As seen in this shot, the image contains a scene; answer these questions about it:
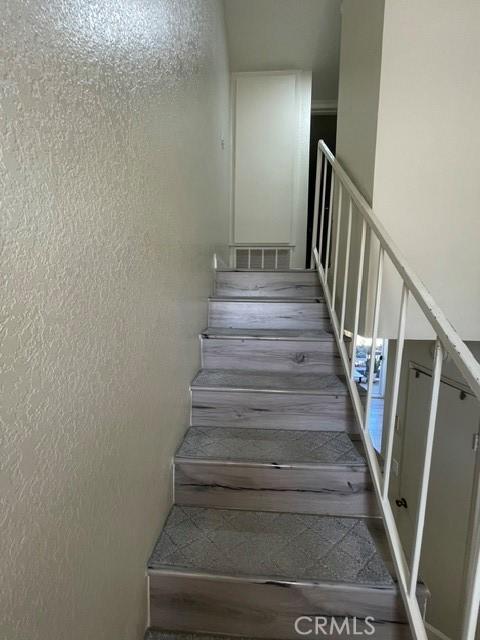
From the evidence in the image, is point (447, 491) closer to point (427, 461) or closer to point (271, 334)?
point (271, 334)

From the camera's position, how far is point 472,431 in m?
2.11

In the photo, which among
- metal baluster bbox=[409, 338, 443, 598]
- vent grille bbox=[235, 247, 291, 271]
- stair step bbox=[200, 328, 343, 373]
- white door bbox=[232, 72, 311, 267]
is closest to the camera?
metal baluster bbox=[409, 338, 443, 598]

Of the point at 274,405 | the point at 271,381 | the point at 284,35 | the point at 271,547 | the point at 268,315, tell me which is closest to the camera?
the point at 271,547

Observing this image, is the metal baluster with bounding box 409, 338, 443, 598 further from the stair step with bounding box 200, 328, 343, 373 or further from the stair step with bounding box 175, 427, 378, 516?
the stair step with bounding box 200, 328, 343, 373

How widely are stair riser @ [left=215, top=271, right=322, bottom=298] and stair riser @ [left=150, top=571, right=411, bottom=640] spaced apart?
1.59 metres

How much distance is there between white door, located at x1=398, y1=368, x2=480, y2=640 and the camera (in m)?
2.15

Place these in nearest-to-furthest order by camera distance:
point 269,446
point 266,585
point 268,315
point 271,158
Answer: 1. point 266,585
2. point 269,446
3. point 268,315
4. point 271,158

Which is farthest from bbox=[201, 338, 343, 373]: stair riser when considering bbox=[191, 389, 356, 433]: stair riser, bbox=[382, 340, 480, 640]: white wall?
bbox=[382, 340, 480, 640]: white wall

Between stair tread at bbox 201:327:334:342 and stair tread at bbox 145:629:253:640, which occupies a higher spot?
stair tread at bbox 201:327:334:342

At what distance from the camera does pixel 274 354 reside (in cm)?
196

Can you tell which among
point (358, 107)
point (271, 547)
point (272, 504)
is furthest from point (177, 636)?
point (358, 107)

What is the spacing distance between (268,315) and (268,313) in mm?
12

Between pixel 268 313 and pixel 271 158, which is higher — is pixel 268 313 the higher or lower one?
the lower one

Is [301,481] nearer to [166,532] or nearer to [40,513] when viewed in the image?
[166,532]
